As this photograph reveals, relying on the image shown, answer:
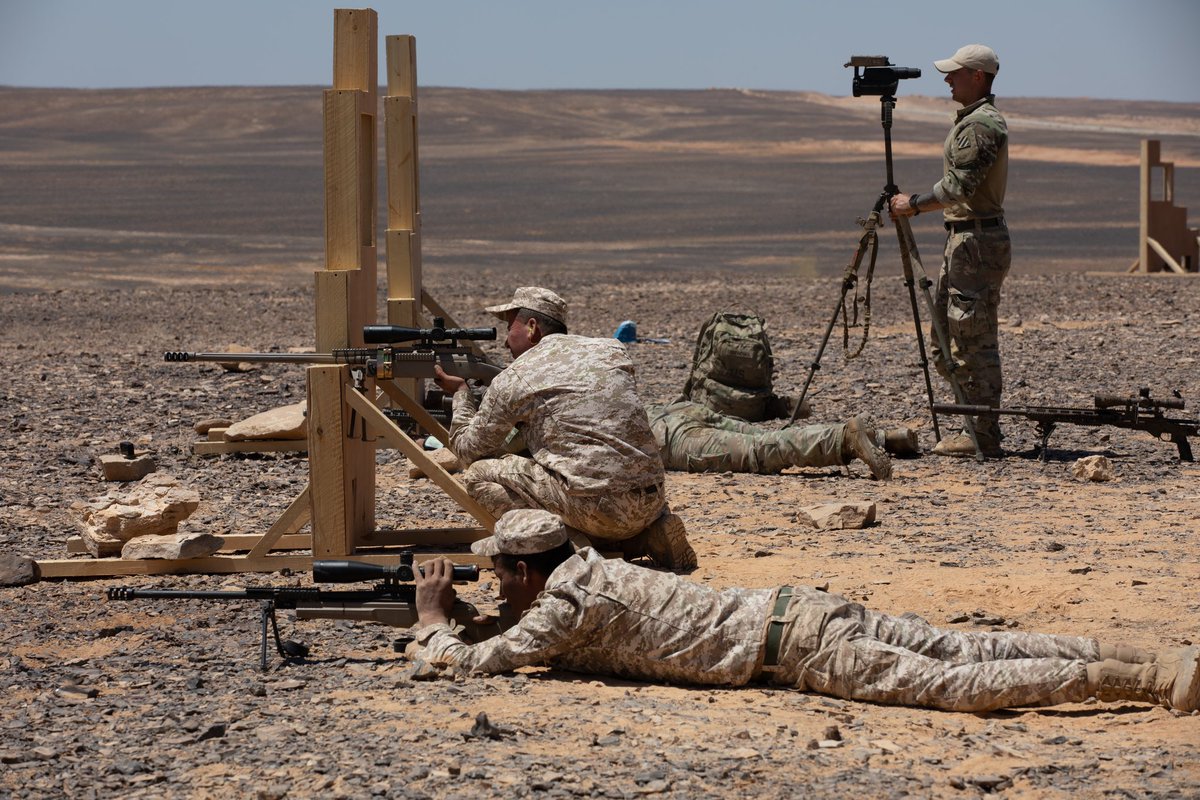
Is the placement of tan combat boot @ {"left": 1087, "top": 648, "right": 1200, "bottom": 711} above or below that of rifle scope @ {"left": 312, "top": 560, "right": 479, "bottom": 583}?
below

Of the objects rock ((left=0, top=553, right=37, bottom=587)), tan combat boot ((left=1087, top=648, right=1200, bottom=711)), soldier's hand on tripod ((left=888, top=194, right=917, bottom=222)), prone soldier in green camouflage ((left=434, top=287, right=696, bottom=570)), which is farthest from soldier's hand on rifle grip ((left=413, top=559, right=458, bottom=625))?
soldier's hand on tripod ((left=888, top=194, right=917, bottom=222))

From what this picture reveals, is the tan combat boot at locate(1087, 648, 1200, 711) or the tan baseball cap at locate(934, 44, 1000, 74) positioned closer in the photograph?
the tan combat boot at locate(1087, 648, 1200, 711)

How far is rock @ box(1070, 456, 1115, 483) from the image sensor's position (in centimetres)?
942

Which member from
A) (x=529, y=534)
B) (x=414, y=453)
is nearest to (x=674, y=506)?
(x=414, y=453)

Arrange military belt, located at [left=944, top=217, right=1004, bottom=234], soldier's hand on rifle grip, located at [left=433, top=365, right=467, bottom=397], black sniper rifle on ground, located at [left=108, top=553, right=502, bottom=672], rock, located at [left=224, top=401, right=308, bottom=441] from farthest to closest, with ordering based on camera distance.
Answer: rock, located at [left=224, top=401, right=308, bottom=441]
military belt, located at [left=944, top=217, right=1004, bottom=234]
soldier's hand on rifle grip, located at [left=433, top=365, right=467, bottom=397]
black sniper rifle on ground, located at [left=108, top=553, right=502, bottom=672]

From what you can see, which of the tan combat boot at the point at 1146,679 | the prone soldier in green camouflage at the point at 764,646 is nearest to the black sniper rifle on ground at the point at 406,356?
the prone soldier in green camouflage at the point at 764,646

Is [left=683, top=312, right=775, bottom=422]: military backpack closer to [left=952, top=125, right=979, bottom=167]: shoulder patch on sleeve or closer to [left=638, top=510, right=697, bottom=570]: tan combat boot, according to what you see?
[left=952, top=125, right=979, bottom=167]: shoulder patch on sleeve

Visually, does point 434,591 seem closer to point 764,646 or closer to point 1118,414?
point 764,646

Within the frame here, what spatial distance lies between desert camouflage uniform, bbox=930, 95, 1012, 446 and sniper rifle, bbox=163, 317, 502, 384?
3566 millimetres

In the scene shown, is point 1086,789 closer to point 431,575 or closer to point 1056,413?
point 431,575

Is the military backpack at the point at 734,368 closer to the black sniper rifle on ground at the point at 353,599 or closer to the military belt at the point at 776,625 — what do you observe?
the black sniper rifle on ground at the point at 353,599

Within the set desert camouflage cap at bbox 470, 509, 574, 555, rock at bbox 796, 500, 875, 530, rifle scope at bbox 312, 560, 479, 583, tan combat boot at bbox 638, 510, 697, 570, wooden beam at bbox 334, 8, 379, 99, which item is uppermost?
wooden beam at bbox 334, 8, 379, 99

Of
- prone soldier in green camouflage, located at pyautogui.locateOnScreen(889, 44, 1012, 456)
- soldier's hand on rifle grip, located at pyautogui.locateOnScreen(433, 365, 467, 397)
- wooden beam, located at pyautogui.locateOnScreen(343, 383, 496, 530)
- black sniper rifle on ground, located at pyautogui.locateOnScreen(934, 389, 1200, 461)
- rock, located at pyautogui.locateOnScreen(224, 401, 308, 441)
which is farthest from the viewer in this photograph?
rock, located at pyautogui.locateOnScreen(224, 401, 308, 441)

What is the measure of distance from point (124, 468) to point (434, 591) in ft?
15.8
